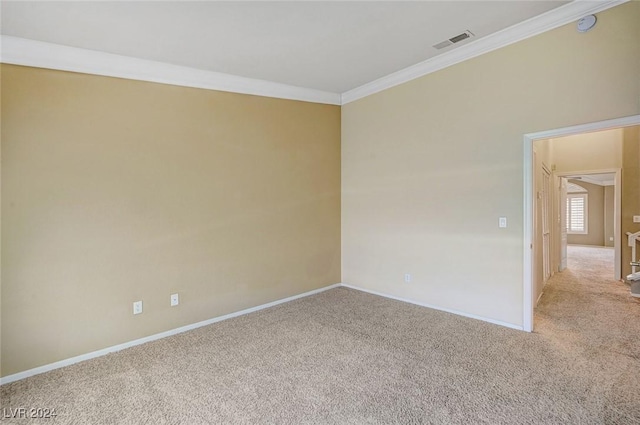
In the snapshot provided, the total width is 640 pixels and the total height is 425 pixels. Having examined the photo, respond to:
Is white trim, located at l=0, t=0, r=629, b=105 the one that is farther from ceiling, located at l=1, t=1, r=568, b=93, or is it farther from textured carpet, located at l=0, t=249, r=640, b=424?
textured carpet, located at l=0, t=249, r=640, b=424

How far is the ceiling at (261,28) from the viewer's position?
8.14ft

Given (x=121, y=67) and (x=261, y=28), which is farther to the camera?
(x=121, y=67)

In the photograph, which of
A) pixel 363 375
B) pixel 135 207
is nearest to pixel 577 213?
pixel 363 375

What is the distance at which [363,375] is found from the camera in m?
2.51

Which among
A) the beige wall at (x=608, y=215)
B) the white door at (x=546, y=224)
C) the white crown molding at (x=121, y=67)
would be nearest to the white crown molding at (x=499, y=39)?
the white crown molding at (x=121, y=67)

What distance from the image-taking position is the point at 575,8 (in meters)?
2.71

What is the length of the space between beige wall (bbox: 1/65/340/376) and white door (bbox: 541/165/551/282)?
3692 millimetres

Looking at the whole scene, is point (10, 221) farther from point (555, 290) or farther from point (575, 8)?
point (555, 290)

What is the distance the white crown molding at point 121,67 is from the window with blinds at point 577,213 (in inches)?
439

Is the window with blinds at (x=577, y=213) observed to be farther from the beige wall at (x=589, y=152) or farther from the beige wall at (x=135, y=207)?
the beige wall at (x=135, y=207)

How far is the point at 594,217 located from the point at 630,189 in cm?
621

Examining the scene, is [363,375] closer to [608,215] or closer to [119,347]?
[119,347]

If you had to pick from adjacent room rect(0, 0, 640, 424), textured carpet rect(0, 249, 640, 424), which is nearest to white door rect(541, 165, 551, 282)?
adjacent room rect(0, 0, 640, 424)

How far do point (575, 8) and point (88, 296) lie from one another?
5.03m
